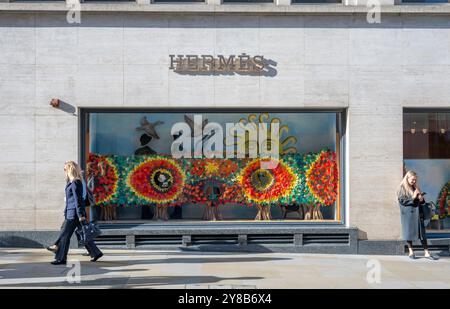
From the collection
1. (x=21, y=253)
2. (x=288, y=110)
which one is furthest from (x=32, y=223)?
(x=288, y=110)

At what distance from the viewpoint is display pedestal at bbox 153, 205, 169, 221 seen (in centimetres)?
1577

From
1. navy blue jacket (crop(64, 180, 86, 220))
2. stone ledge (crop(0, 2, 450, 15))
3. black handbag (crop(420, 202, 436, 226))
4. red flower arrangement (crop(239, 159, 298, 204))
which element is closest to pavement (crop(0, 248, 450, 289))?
black handbag (crop(420, 202, 436, 226))

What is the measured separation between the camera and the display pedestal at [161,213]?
621 inches

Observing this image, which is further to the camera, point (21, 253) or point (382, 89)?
point (382, 89)

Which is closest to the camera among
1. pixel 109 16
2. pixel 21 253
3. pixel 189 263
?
pixel 189 263

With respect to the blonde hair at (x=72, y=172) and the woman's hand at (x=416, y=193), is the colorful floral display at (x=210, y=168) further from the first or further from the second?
the woman's hand at (x=416, y=193)

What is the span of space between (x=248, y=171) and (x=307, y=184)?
1333 millimetres

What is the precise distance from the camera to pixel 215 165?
15.8 meters

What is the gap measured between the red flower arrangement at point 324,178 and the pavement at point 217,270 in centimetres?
148

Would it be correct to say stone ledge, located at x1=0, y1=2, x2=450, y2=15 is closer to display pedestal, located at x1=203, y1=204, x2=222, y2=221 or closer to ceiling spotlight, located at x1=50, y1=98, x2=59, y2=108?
ceiling spotlight, located at x1=50, y1=98, x2=59, y2=108

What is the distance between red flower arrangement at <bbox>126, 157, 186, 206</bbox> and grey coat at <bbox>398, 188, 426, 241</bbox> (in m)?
4.65
